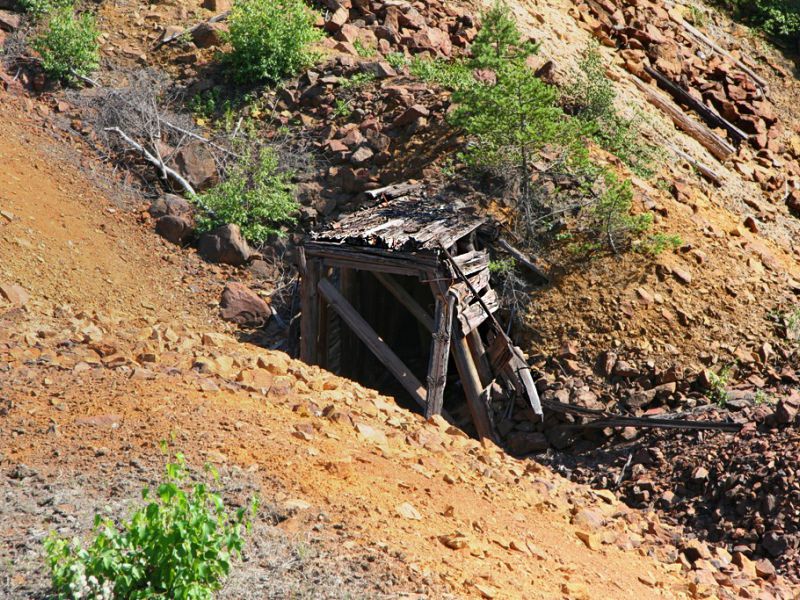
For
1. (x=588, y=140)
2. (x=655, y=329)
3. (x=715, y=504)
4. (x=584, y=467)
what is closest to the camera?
(x=715, y=504)

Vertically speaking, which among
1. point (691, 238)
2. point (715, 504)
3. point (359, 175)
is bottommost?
point (359, 175)

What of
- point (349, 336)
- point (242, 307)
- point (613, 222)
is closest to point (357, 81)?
point (242, 307)

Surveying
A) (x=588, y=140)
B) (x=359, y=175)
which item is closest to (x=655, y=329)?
(x=588, y=140)

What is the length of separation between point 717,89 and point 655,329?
21.7 ft

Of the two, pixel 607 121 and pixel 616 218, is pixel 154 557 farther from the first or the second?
pixel 607 121

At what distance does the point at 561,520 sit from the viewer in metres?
7.18

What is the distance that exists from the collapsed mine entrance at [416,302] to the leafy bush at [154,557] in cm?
479

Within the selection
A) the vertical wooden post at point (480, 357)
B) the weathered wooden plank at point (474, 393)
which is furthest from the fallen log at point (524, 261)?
the weathered wooden plank at point (474, 393)

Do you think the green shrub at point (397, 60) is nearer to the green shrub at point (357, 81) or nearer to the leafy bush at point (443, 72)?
the leafy bush at point (443, 72)

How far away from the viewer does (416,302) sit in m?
9.91

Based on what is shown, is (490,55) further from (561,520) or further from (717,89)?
(561,520)

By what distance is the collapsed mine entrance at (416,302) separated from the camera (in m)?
9.02

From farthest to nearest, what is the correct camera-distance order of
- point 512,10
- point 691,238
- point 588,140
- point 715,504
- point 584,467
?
point 512,10 < point 588,140 < point 691,238 < point 584,467 < point 715,504

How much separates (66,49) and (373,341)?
6717 mm
